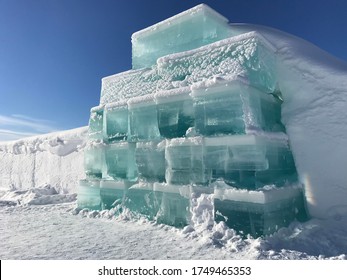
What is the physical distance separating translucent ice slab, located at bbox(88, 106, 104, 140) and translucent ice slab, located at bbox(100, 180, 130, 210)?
108cm

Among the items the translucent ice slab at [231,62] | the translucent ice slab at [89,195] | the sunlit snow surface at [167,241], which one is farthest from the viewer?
the translucent ice slab at [89,195]

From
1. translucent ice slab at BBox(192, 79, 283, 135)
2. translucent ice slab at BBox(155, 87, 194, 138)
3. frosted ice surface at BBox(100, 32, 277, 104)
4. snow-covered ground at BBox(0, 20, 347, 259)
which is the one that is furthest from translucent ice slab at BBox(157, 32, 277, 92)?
snow-covered ground at BBox(0, 20, 347, 259)

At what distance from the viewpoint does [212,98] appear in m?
3.63

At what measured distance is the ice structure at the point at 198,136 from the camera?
335 cm

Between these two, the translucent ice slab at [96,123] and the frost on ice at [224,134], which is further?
the translucent ice slab at [96,123]

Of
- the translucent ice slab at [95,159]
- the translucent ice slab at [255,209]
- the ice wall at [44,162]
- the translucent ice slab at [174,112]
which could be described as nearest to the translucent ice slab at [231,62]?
the translucent ice slab at [174,112]

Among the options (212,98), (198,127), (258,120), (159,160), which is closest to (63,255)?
(159,160)

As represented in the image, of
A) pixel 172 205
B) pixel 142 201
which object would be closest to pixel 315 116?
pixel 172 205

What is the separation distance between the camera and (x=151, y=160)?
4266mm

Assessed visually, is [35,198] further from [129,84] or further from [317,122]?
[317,122]

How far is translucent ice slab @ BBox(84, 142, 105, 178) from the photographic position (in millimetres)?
5180

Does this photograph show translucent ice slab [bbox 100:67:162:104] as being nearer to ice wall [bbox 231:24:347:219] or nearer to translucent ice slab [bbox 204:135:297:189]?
translucent ice slab [bbox 204:135:297:189]

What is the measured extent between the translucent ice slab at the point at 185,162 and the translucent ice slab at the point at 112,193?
1005 mm

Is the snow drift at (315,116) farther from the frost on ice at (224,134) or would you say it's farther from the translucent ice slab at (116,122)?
the translucent ice slab at (116,122)
